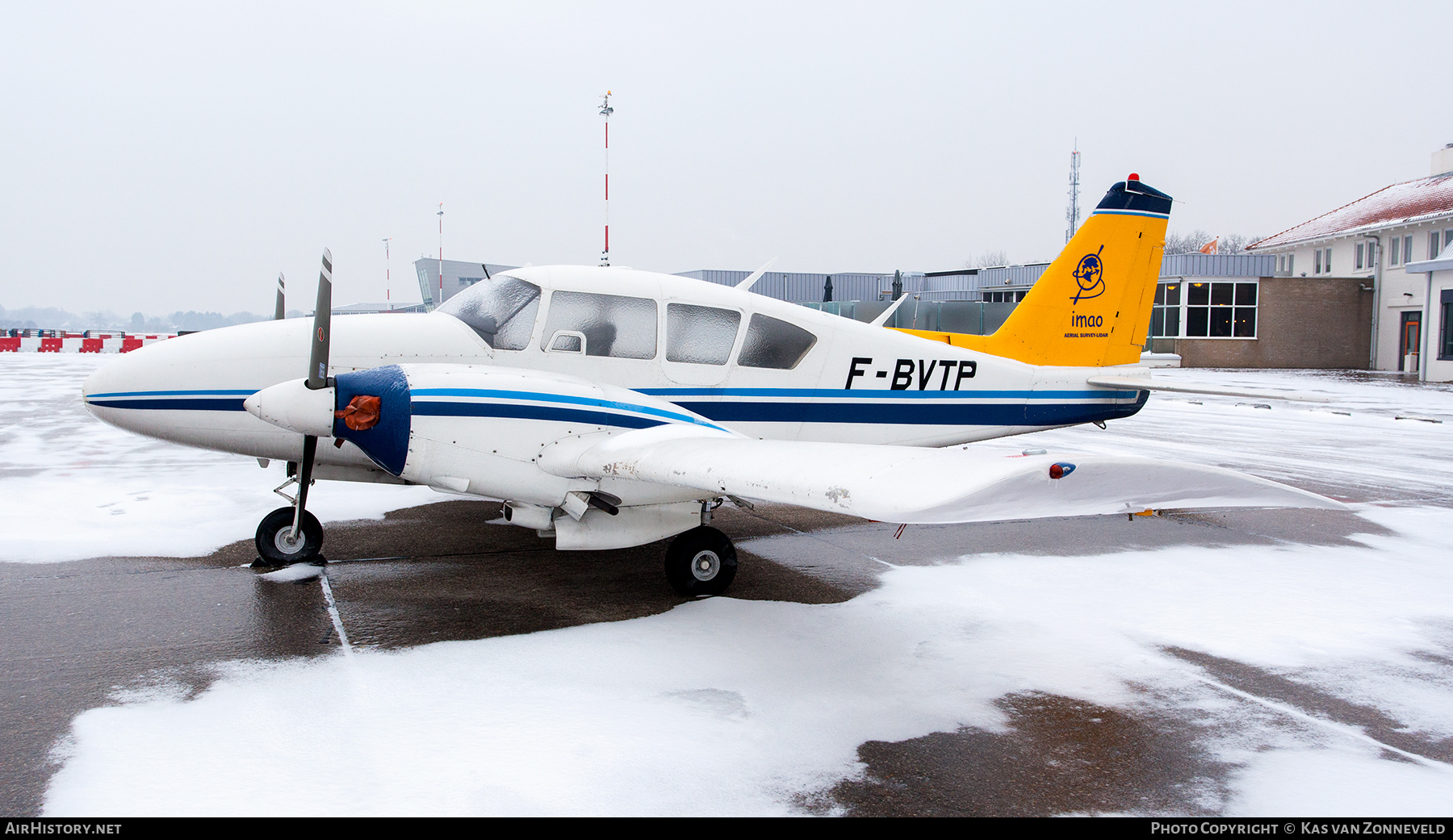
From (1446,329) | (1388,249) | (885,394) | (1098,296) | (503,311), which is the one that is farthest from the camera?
(1388,249)

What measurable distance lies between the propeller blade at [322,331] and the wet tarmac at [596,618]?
1439 millimetres

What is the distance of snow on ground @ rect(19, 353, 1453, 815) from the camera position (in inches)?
133

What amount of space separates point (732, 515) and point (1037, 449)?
19.7 ft

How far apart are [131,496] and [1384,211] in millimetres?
→ 47578

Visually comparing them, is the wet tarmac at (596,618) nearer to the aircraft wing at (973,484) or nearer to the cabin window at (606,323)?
the aircraft wing at (973,484)

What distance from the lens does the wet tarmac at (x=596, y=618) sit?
3.52 m

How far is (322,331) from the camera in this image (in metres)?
5.54

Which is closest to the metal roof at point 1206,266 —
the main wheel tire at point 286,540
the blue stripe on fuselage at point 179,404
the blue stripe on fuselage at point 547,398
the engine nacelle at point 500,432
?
the blue stripe on fuselage at point 547,398

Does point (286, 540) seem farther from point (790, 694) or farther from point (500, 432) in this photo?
point (790, 694)

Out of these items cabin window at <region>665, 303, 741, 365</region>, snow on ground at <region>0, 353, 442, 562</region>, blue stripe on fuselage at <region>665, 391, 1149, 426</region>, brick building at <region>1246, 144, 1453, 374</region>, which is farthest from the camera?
brick building at <region>1246, 144, 1453, 374</region>

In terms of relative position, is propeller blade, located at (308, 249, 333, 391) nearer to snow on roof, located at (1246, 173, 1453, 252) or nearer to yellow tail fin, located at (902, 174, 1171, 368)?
yellow tail fin, located at (902, 174, 1171, 368)

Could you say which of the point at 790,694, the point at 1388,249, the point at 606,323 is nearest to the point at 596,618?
the point at 790,694

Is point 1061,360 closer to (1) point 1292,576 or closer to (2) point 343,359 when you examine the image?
(1) point 1292,576

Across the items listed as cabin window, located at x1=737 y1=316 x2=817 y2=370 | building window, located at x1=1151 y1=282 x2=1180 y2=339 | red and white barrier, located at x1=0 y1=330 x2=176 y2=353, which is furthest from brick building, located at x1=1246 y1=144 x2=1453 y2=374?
red and white barrier, located at x1=0 y1=330 x2=176 y2=353
